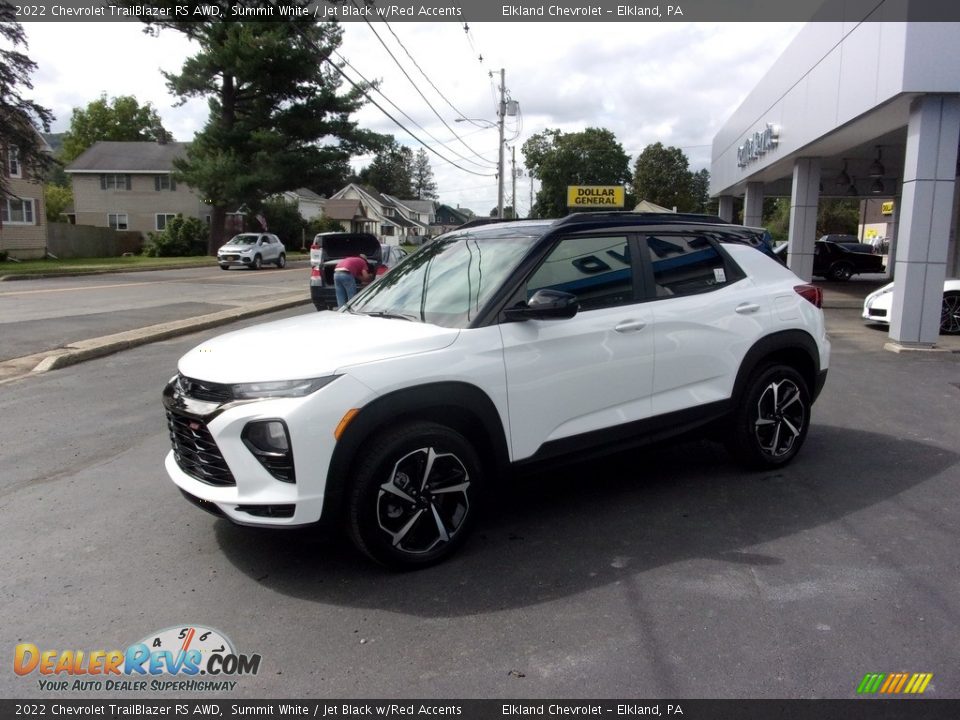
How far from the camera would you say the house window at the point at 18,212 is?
37875mm

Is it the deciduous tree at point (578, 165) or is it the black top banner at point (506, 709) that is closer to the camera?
the black top banner at point (506, 709)

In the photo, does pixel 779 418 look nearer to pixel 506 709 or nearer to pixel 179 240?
pixel 506 709

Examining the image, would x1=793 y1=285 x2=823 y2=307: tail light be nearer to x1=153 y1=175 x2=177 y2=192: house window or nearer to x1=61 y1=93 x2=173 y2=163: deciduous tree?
x1=153 y1=175 x2=177 y2=192: house window

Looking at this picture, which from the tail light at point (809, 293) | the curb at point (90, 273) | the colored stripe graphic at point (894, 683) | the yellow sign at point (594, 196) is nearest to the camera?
the colored stripe graphic at point (894, 683)

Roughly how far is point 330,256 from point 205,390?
13.3 metres

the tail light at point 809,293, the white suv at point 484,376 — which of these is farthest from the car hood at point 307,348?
the tail light at point 809,293

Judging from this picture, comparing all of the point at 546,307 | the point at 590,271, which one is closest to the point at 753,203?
the point at 590,271

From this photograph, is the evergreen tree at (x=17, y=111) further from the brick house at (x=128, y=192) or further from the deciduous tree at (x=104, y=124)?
the deciduous tree at (x=104, y=124)

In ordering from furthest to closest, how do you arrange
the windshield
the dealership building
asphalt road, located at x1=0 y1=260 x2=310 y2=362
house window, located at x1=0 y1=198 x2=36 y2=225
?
house window, located at x1=0 y1=198 x2=36 y2=225 → asphalt road, located at x1=0 y1=260 x2=310 y2=362 → the dealership building → the windshield

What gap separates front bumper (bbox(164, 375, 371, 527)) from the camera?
3451 millimetres

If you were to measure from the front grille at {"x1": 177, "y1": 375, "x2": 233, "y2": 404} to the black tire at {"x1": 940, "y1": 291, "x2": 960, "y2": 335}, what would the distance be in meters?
12.8

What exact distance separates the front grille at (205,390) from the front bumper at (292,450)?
0.14 feet

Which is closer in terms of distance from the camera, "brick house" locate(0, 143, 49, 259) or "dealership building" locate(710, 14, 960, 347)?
"dealership building" locate(710, 14, 960, 347)

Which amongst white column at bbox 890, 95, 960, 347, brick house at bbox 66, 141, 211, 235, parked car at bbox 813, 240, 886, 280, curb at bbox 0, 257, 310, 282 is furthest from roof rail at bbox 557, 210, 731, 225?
brick house at bbox 66, 141, 211, 235
